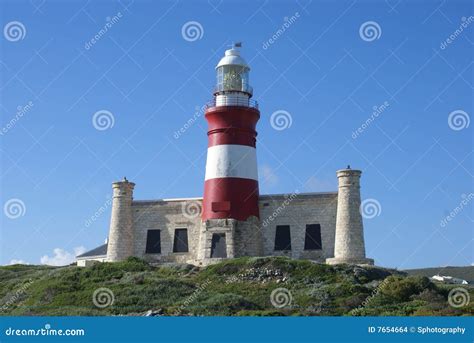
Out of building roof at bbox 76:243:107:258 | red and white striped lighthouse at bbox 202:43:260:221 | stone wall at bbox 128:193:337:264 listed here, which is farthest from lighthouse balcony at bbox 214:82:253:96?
building roof at bbox 76:243:107:258

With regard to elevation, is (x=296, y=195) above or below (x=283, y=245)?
above

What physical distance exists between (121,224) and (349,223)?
36.9 ft

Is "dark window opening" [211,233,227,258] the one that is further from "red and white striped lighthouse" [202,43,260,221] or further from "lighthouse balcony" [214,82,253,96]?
"lighthouse balcony" [214,82,253,96]

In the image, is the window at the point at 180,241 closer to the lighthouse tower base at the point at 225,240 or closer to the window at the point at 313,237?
the lighthouse tower base at the point at 225,240

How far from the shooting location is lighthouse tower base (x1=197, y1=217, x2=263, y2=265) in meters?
32.5

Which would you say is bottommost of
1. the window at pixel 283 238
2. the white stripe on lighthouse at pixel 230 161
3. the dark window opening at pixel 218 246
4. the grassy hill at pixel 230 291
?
the grassy hill at pixel 230 291

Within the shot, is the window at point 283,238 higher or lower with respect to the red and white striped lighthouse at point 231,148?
lower

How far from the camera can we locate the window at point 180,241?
3453cm

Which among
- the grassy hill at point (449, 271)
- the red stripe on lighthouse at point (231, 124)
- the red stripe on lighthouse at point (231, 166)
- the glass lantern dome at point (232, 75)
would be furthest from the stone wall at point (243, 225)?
the grassy hill at point (449, 271)

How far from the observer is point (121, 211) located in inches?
1374

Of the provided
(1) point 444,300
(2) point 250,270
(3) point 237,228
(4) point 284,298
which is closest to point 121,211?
(3) point 237,228

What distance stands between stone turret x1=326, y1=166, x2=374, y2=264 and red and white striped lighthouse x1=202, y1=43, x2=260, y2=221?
4.19m

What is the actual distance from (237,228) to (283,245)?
8.38ft

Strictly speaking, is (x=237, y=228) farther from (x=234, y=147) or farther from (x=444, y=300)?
(x=444, y=300)
